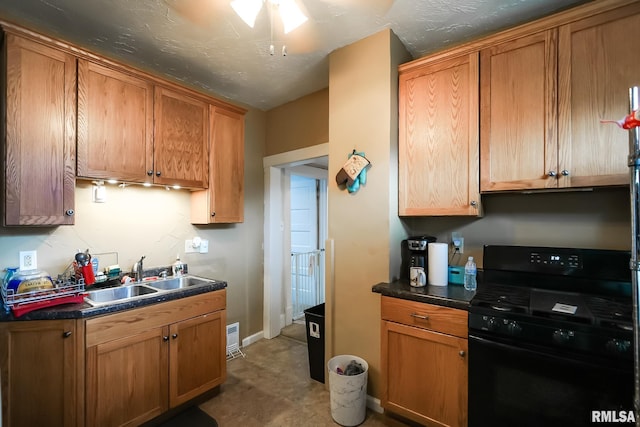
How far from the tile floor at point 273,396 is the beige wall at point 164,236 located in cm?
53

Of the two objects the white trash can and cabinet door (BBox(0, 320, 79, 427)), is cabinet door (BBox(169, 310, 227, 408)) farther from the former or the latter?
the white trash can

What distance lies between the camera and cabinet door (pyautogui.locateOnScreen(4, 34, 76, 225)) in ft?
5.16

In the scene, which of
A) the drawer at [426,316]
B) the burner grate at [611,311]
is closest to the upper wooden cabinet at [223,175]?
the drawer at [426,316]

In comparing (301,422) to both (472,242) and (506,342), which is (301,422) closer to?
(506,342)

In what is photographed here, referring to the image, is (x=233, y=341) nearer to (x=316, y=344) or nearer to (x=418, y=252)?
(x=316, y=344)

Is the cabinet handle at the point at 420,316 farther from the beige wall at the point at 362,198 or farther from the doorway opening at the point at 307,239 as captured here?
the doorway opening at the point at 307,239

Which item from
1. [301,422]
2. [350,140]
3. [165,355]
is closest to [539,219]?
[350,140]

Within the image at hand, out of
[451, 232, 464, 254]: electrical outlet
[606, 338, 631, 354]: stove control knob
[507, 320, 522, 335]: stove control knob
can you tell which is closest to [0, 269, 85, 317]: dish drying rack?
[507, 320, 522, 335]: stove control knob

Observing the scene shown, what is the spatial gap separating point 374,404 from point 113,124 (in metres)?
2.63

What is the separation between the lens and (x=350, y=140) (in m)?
2.21

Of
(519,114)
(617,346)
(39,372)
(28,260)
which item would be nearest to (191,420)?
(39,372)

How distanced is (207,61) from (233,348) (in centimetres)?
268

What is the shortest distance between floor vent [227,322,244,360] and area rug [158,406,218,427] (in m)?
0.83

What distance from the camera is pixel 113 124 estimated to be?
1.95m
